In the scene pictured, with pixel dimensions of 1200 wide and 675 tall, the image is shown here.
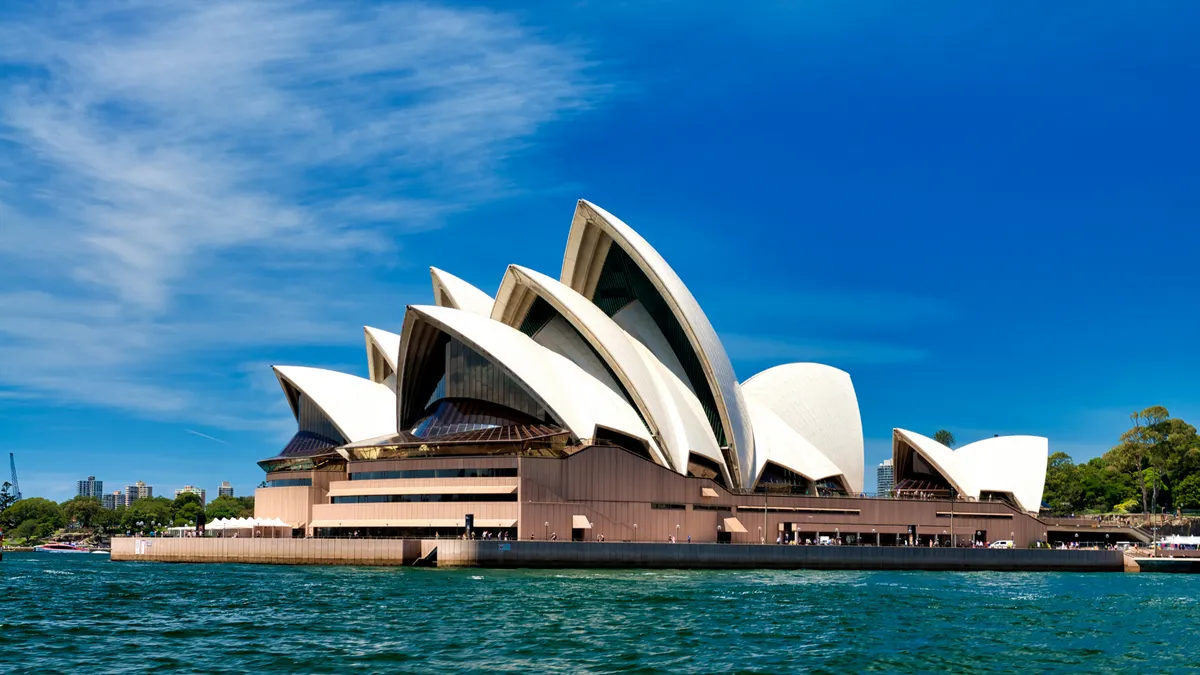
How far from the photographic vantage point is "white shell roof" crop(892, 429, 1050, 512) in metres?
85.4

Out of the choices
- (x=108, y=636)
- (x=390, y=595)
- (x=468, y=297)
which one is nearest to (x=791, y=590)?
(x=390, y=595)

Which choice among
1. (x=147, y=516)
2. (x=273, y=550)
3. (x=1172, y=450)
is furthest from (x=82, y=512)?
(x=1172, y=450)

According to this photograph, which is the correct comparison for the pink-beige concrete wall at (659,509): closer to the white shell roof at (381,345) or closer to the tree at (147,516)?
the white shell roof at (381,345)

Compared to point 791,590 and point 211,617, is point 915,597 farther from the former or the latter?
point 211,617

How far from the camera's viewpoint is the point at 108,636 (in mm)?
27641

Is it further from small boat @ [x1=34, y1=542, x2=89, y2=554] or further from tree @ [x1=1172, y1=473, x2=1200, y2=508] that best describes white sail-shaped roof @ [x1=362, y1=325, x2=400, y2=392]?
tree @ [x1=1172, y1=473, x2=1200, y2=508]

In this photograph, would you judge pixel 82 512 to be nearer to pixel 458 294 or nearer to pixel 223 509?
pixel 223 509

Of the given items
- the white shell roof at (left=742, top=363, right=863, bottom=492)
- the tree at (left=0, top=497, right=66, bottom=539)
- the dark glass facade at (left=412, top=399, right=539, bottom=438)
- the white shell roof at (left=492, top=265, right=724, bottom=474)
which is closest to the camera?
the dark glass facade at (left=412, top=399, right=539, bottom=438)

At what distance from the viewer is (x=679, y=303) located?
69375 mm

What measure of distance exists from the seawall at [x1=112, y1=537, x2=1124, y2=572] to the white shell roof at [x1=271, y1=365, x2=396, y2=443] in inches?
510

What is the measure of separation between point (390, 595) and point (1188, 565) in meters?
56.9

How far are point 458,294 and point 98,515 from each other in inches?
4851

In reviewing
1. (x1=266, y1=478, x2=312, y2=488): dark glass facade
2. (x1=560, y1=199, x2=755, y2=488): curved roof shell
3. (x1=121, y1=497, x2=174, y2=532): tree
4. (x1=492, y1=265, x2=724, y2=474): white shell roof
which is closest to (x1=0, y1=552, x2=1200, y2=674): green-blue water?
(x1=492, y1=265, x2=724, y2=474): white shell roof

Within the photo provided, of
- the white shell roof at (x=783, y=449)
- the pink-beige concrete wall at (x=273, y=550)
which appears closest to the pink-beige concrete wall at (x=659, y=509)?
the white shell roof at (x=783, y=449)
